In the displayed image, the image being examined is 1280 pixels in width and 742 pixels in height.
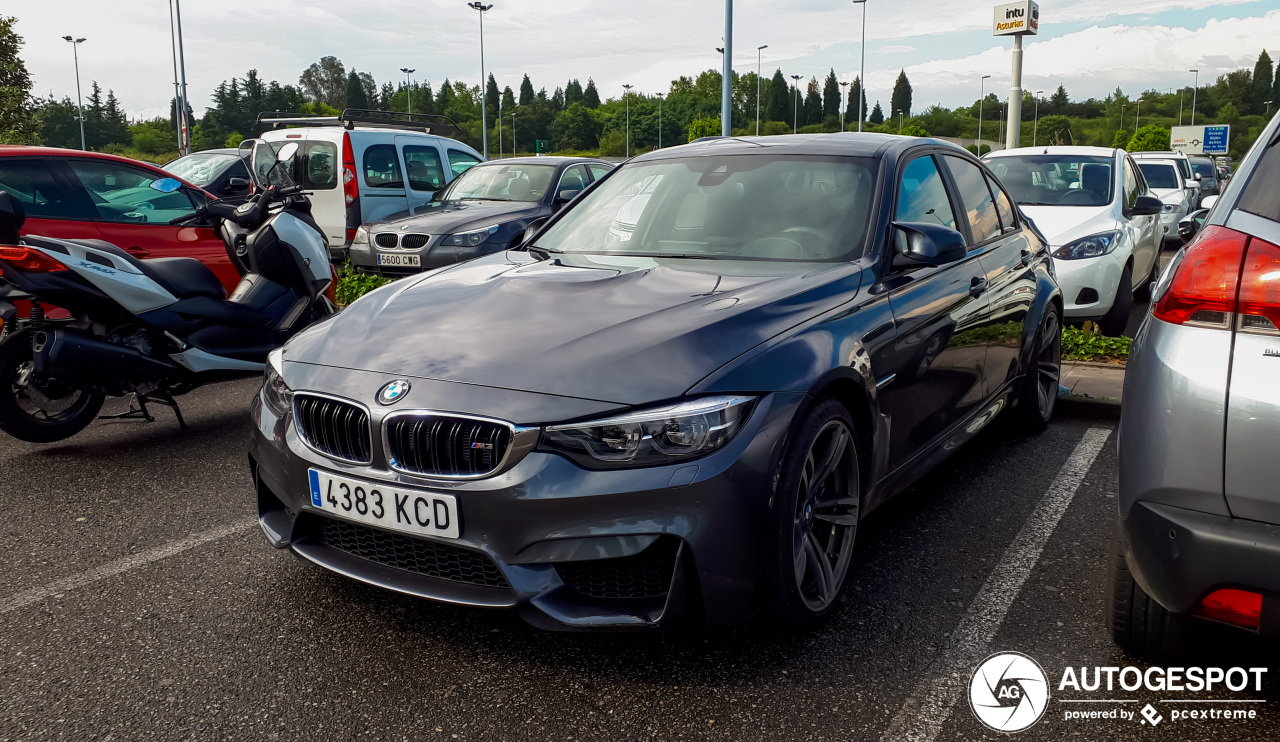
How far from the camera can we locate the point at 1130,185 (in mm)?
9148

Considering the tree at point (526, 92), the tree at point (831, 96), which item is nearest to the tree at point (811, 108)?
the tree at point (831, 96)

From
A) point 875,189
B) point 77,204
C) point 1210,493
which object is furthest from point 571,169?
point 1210,493

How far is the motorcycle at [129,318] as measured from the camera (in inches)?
183

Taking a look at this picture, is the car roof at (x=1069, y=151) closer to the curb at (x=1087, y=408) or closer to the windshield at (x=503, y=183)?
the curb at (x=1087, y=408)

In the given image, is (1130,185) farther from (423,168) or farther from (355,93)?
(355,93)

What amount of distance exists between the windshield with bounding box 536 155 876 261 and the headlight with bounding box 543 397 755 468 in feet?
4.04

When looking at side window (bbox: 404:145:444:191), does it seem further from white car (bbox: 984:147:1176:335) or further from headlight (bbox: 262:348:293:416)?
headlight (bbox: 262:348:293:416)

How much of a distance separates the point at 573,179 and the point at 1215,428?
10.1 m

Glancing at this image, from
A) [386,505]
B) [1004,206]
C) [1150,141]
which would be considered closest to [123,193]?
[386,505]

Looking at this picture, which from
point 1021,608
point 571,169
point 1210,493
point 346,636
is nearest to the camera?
point 1210,493

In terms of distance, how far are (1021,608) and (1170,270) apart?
1260 mm

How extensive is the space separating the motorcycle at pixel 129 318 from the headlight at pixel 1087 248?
215 inches

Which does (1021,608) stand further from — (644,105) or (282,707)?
(644,105)

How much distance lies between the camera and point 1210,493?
2.05 metres
